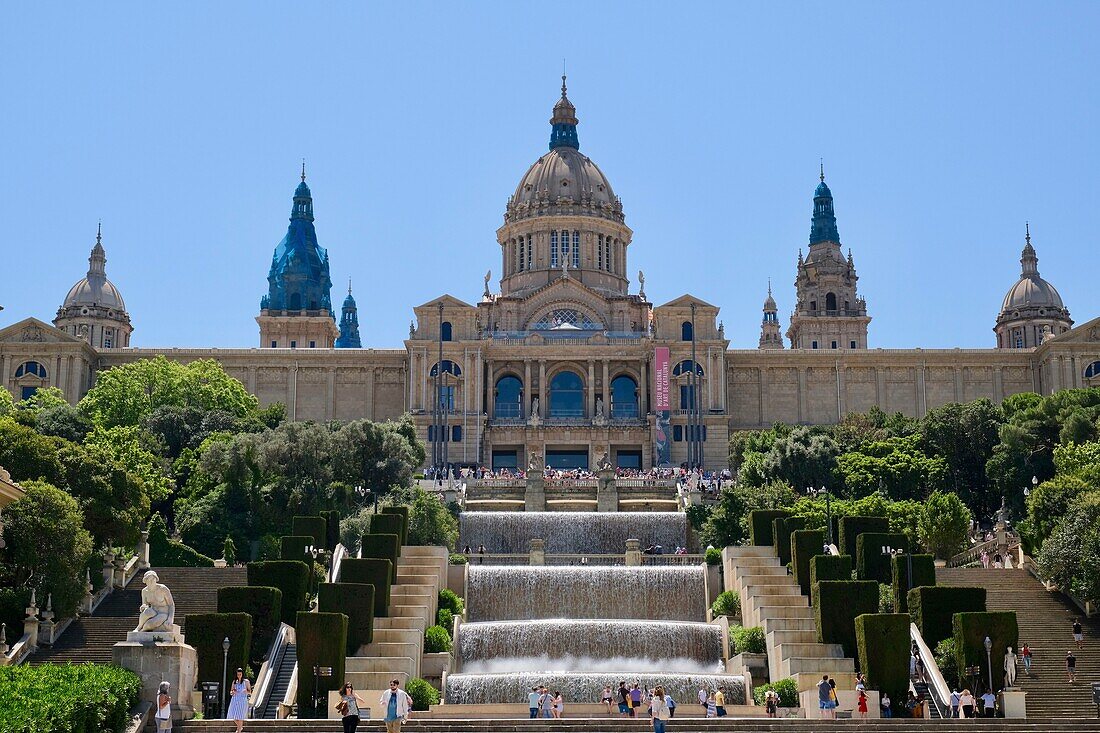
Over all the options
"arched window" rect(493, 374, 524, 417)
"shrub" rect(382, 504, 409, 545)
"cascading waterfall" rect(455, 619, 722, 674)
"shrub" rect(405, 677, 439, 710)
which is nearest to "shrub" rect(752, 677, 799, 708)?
"cascading waterfall" rect(455, 619, 722, 674)

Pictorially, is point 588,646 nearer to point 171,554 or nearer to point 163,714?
point 163,714

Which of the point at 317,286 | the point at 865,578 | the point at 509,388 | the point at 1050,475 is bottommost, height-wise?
the point at 865,578

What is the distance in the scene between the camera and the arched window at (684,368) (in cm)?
9650

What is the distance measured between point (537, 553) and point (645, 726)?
2531cm

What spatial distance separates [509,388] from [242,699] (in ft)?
212

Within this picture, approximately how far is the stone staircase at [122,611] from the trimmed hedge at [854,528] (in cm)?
2042

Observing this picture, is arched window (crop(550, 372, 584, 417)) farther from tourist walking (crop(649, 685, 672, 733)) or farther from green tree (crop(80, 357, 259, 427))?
tourist walking (crop(649, 685, 672, 733))

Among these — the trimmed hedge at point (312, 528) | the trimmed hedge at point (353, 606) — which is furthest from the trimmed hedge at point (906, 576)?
the trimmed hedge at point (312, 528)

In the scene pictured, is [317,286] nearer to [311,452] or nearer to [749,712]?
[311,452]

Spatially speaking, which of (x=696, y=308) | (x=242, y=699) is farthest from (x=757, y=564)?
(x=696, y=308)

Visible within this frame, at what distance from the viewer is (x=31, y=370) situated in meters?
98.4

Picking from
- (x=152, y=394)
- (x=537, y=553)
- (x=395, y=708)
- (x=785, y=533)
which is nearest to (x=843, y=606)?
(x=785, y=533)

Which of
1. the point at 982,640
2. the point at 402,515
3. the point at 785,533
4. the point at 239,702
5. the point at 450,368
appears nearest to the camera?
the point at 239,702

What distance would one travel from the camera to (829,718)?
35969mm
